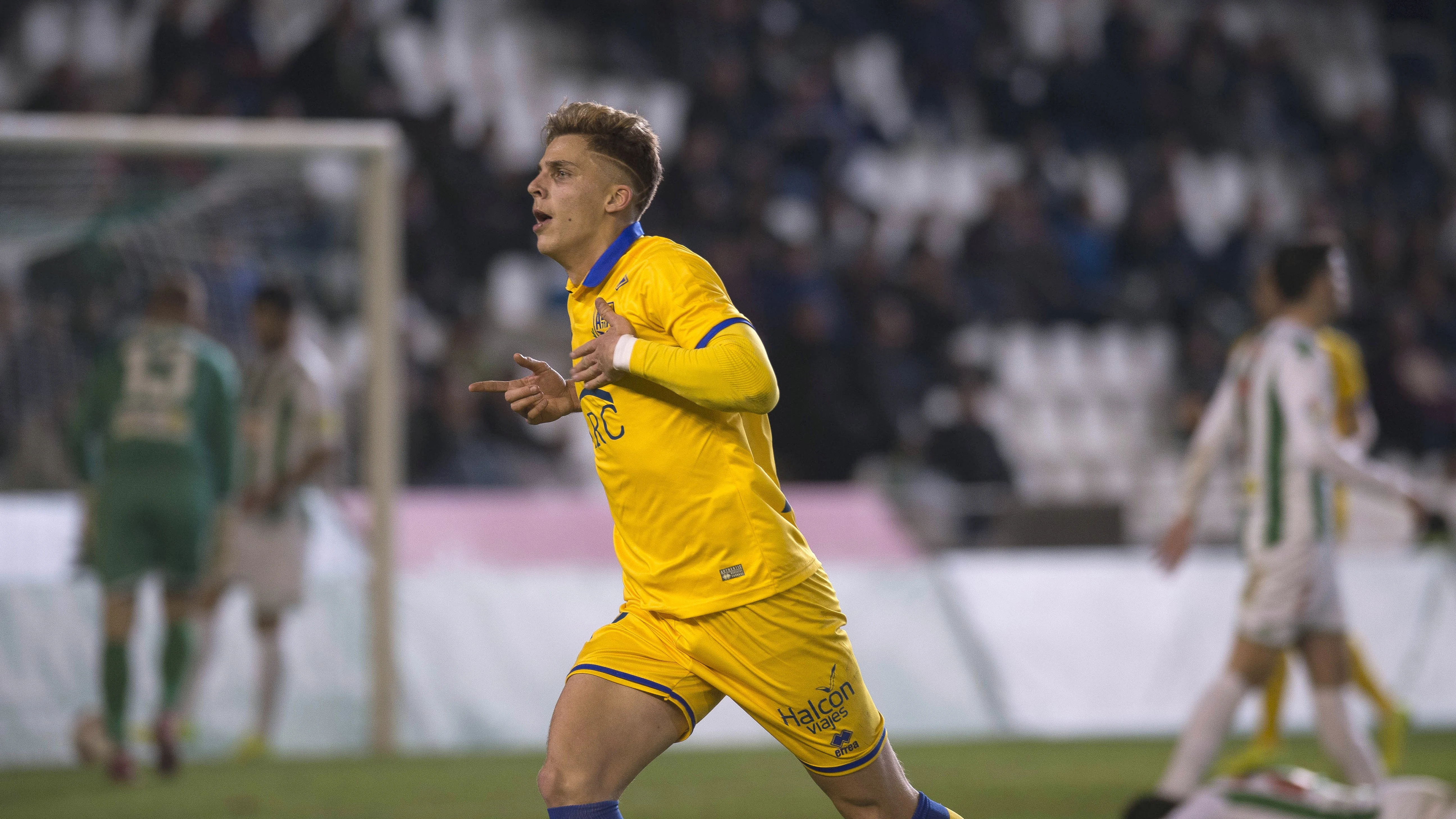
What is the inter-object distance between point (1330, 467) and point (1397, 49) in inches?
651

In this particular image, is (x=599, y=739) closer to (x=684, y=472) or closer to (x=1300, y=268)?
(x=684, y=472)

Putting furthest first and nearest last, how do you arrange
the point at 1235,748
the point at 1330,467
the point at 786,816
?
1. the point at 1235,748
2. the point at 786,816
3. the point at 1330,467

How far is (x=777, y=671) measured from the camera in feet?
11.5

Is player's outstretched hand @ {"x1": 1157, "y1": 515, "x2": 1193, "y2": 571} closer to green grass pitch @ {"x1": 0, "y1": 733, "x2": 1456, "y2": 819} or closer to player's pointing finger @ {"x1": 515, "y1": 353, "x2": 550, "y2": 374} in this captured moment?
green grass pitch @ {"x1": 0, "y1": 733, "x2": 1456, "y2": 819}

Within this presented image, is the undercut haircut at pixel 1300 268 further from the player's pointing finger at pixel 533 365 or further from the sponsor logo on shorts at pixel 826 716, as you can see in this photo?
the player's pointing finger at pixel 533 365

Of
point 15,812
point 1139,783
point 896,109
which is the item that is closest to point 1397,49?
point 896,109

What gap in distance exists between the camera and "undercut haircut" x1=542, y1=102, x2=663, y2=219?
3.74 metres

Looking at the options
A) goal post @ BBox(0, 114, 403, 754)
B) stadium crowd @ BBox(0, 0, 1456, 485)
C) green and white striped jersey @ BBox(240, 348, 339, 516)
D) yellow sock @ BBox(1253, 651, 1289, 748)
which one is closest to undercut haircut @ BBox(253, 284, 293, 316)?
green and white striped jersey @ BBox(240, 348, 339, 516)

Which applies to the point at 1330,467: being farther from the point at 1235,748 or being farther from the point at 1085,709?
the point at 1085,709

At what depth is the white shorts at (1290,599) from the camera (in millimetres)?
5617

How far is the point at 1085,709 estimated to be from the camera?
10.0 metres

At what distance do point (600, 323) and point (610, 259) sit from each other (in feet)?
0.56

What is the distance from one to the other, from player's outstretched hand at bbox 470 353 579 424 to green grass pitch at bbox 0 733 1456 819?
325cm

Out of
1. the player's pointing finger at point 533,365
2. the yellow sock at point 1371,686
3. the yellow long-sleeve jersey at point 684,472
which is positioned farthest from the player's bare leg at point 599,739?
the yellow sock at point 1371,686
